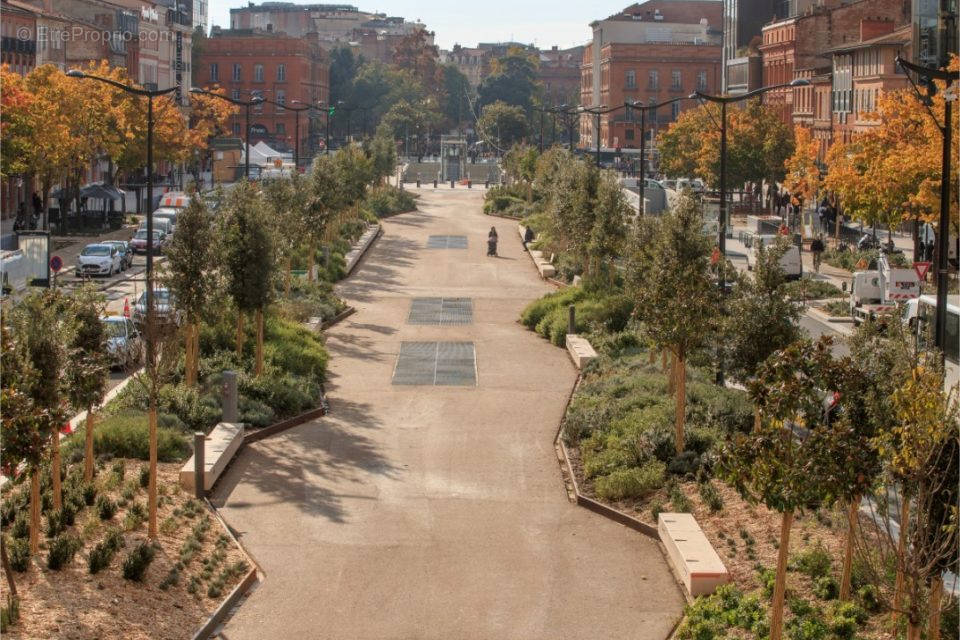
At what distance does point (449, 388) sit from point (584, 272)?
51.3 ft

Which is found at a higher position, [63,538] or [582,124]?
[582,124]

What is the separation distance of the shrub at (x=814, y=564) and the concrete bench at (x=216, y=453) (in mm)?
9029

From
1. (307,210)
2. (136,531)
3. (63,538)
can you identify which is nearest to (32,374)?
(63,538)

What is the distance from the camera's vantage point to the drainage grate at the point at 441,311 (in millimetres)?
43938

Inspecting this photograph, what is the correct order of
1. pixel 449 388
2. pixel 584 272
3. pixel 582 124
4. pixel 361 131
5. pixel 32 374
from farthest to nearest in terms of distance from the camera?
pixel 361 131 < pixel 582 124 < pixel 584 272 < pixel 449 388 < pixel 32 374

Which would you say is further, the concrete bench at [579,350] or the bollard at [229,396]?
the concrete bench at [579,350]

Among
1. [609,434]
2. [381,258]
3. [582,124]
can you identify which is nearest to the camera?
[609,434]

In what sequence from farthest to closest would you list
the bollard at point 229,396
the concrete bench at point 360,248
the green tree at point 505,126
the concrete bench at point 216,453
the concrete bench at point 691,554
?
the green tree at point 505,126
the concrete bench at point 360,248
the bollard at point 229,396
the concrete bench at point 216,453
the concrete bench at point 691,554

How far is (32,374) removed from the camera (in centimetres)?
1686

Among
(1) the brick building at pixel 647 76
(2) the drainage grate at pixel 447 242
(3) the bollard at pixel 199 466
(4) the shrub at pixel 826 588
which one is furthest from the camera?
(1) the brick building at pixel 647 76

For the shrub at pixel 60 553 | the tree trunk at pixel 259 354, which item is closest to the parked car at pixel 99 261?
the tree trunk at pixel 259 354

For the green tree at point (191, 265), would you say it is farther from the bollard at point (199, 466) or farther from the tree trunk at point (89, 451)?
the tree trunk at point (89, 451)

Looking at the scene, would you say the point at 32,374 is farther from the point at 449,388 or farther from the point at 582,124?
the point at 582,124
